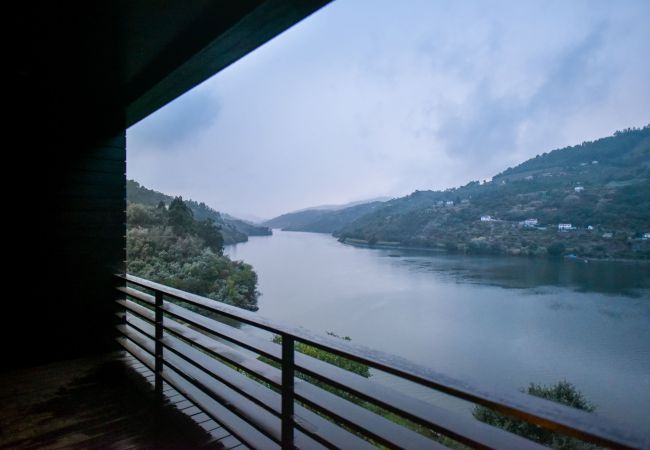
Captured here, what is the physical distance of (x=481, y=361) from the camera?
67.7 ft

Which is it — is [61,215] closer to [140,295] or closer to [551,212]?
[140,295]

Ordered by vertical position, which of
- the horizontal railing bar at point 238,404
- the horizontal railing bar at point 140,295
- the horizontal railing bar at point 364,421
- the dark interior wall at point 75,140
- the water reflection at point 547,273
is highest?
the dark interior wall at point 75,140

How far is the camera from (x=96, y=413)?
2.10 metres

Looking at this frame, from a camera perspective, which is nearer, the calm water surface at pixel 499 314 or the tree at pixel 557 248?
the calm water surface at pixel 499 314

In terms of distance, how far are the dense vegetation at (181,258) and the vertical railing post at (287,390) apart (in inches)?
815

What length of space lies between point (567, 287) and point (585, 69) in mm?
40701

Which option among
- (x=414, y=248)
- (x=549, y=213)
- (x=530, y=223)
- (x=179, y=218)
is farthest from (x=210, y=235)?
(x=549, y=213)

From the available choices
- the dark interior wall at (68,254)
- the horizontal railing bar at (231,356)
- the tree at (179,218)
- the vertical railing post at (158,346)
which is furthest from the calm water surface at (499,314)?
the horizontal railing bar at (231,356)

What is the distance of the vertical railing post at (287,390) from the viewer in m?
1.29

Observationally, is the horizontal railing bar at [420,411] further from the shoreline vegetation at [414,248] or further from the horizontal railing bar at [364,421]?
the shoreline vegetation at [414,248]

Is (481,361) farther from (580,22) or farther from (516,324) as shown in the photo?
(580,22)

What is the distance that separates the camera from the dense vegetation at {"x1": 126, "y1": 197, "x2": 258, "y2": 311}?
2189 cm

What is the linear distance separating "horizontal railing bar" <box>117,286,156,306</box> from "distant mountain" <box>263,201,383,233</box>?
82496 millimetres

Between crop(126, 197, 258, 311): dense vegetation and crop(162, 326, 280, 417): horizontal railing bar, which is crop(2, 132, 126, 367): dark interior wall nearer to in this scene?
crop(162, 326, 280, 417): horizontal railing bar
